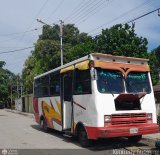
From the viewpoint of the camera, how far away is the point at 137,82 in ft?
43.5

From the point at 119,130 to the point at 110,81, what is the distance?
5.72 feet

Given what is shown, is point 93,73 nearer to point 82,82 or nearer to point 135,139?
point 82,82

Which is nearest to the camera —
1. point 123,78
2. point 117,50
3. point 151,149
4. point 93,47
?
point 151,149

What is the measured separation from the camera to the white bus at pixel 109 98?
12.1 meters

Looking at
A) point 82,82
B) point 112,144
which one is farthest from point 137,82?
point 112,144

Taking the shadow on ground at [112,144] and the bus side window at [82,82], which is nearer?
the shadow on ground at [112,144]

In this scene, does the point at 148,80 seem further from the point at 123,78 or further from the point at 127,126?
the point at 127,126

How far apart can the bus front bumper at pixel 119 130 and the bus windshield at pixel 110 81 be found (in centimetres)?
125

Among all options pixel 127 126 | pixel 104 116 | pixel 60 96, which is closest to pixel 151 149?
pixel 127 126

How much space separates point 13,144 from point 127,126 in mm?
4376

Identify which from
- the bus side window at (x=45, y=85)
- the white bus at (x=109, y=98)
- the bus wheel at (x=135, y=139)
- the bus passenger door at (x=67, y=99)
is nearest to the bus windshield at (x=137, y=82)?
the white bus at (x=109, y=98)

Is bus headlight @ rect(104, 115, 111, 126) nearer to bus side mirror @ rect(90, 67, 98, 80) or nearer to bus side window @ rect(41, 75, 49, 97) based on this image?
bus side mirror @ rect(90, 67, 98, 80)

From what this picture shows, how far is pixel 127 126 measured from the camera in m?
12.2

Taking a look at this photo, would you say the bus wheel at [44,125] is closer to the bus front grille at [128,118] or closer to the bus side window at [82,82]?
the bus side window at [82,82]
